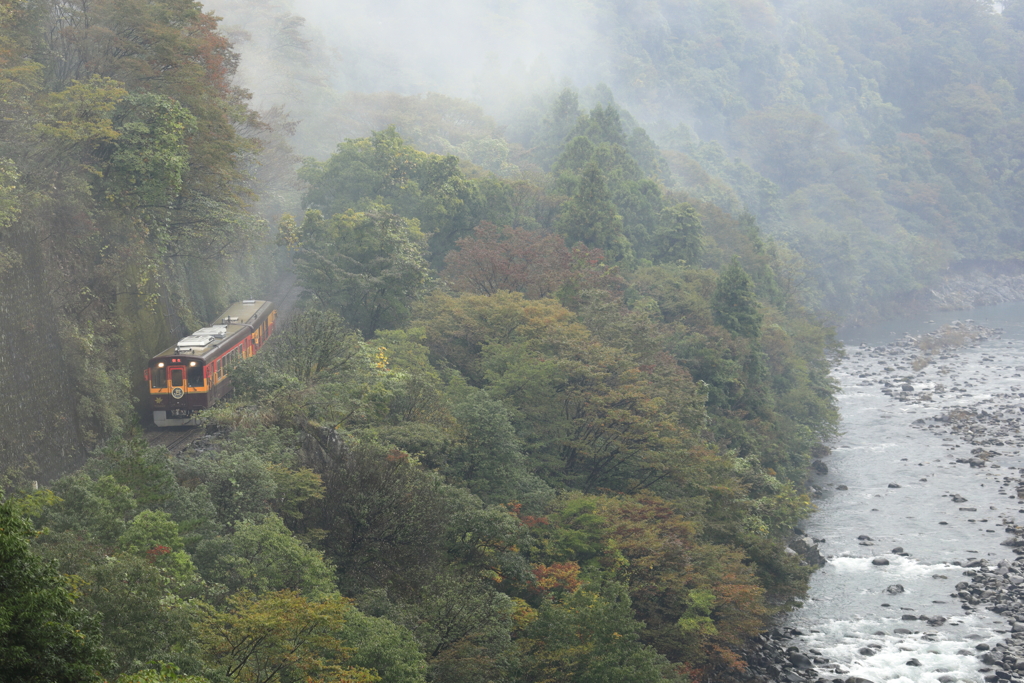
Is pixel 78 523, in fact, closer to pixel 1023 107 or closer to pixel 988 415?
pixel 988 415

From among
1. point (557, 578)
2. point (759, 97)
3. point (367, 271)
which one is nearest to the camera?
point (557, 578)

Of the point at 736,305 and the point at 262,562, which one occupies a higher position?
the point at 736,305

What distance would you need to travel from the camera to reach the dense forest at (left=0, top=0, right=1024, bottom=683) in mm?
19828

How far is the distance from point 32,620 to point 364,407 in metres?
22.7

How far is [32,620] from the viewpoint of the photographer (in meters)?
10.1

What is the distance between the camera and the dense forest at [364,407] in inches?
781

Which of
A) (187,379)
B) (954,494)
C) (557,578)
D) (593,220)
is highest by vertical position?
(593,220)

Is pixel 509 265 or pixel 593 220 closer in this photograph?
pixel 509 265

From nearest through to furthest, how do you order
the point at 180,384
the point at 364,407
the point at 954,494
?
the point at 364,407 < the point at 180,384 < the point at 954,494

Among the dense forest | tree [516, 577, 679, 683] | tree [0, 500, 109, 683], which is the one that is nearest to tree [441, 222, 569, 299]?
the dense forest

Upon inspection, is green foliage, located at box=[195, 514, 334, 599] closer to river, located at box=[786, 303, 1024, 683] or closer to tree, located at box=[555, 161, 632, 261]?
river, located at box=[786, 303, 1024, 683]

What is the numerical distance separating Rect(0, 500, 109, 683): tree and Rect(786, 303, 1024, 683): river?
1236 inches

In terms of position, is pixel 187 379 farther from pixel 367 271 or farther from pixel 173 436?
pixel 367 271

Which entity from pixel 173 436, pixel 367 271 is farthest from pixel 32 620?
pixel 367 271
